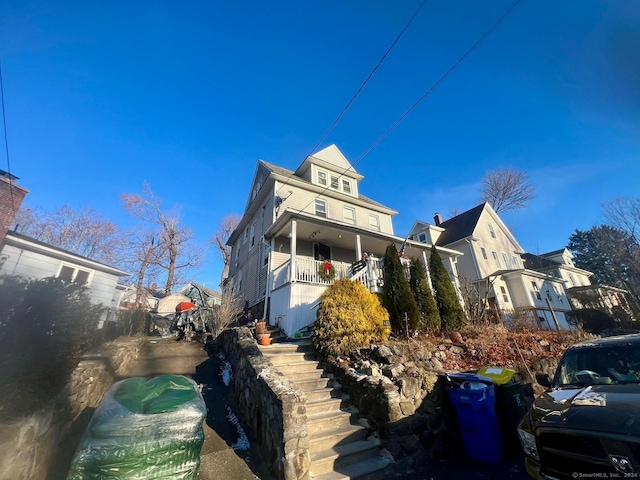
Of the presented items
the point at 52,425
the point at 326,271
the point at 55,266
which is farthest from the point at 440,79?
the point at 55,266

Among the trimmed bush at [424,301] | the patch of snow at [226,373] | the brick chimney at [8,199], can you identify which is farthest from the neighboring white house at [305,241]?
the brick chimney at [8,199]

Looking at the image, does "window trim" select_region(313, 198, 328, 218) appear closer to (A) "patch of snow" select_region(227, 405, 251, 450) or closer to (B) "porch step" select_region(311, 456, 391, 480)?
(A) "patch of snow" select_region(227, 405, 251, 450)

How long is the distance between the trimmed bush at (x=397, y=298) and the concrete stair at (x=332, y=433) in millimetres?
3007

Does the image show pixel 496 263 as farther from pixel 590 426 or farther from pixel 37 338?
pixel 37 338

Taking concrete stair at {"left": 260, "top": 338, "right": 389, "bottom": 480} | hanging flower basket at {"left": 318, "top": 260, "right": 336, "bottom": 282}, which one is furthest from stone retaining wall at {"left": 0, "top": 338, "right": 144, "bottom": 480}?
hanging flower basket at {"left": 318, "top": 260, "right": 336, "bottom": 282}

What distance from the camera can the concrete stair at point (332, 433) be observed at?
11.8 ft

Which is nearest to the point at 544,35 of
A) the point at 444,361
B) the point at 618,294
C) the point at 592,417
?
the point at 592,417

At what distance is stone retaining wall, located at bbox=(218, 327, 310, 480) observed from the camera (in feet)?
11.0

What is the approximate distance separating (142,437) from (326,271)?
7101 mm

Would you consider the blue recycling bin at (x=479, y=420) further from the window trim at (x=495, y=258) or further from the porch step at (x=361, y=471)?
the window trim at (x=495, y=258)

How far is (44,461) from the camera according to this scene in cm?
303

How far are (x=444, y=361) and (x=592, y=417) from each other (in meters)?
3.95

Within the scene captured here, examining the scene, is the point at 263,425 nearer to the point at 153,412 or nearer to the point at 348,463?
the point at 348,463

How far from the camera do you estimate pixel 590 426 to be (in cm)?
237
